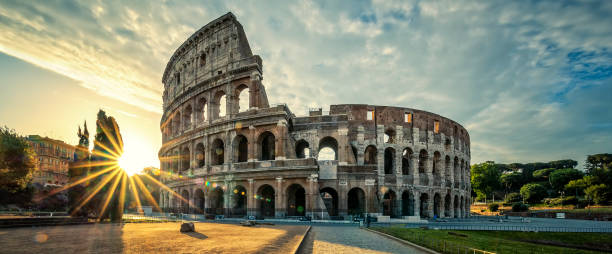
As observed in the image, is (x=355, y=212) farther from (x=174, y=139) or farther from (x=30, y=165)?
(x=30, y=165)

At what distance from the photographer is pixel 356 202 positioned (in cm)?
3562

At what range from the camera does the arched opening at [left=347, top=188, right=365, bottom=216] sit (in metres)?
32.6

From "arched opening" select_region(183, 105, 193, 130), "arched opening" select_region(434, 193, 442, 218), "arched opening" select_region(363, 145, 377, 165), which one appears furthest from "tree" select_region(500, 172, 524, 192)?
"arched opening" select_region(183, 105, 193, 130)

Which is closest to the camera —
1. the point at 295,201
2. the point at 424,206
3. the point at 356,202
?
the point at 295,201

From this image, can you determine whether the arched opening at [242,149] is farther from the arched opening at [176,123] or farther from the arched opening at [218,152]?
the arched opening at [176,123]

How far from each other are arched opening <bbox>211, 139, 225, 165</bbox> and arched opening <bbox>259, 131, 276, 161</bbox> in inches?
177

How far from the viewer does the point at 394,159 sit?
36312mm

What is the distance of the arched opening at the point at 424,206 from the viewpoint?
36519 millimetres

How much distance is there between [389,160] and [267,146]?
14.5m

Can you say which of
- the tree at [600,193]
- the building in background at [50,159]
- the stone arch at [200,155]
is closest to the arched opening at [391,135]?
the stone arch at [200,155]

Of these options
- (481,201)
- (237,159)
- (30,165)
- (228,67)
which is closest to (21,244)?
(237,159)

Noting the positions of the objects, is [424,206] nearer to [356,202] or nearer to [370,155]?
[356,202]

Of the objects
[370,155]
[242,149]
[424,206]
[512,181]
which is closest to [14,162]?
[242,149]

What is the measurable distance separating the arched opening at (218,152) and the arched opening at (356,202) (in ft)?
46.8
